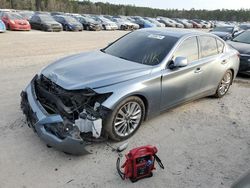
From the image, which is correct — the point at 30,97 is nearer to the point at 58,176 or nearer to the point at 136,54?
the point at 58,176

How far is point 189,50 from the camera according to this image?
5.17 meters

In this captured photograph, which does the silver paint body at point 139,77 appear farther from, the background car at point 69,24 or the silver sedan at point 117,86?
the background car at point 69,24

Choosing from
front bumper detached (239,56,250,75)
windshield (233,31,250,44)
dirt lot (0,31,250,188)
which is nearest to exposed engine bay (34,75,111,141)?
dirt lot (0,31,250,188)

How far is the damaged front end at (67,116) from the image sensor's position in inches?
139

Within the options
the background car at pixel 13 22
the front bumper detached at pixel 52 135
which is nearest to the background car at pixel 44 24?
the background car at pixel 13 22

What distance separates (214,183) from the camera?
347 centimetres

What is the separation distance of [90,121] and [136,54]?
1.74 meters

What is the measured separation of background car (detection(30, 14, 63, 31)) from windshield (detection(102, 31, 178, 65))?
65.1 feet

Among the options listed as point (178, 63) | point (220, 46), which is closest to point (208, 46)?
point (220, 46)

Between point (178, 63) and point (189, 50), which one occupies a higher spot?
point (189, 50)

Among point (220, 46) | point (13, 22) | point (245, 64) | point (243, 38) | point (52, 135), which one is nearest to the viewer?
point (52, 135)

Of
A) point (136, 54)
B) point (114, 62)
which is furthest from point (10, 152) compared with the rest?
point (136, 54)

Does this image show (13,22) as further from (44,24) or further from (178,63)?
(178,63)

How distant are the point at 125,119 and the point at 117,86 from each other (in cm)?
56
